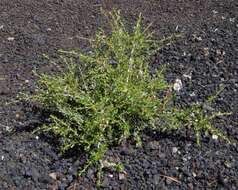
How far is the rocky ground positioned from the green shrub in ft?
0.24

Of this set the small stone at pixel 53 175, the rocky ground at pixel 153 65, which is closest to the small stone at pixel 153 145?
the rocky ground at pixel 153 65

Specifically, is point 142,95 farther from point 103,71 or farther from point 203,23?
point 203,23

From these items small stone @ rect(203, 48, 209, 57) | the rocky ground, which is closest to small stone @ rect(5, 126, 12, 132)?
the rocky ground

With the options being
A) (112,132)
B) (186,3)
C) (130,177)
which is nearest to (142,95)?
(112,132)

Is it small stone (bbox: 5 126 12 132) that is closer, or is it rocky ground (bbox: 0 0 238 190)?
rocky ground (bbox: 0 0 238 190)

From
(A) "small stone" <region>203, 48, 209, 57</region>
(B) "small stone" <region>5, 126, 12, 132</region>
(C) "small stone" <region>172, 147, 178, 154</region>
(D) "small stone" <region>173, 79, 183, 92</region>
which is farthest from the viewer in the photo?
(A) "small stone" <region>203, 48, 209, 57</region>

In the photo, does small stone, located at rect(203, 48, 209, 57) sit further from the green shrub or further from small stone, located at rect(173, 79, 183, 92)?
the green shrub

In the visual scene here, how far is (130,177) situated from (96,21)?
150cm

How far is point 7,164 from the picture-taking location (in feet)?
8.43

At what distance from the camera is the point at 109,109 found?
2537 mm

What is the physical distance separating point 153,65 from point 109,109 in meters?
0.74

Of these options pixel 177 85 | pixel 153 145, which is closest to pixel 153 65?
pixel 177 85

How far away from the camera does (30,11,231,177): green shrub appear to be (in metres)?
2.52

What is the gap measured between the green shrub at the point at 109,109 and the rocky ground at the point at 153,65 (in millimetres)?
73
